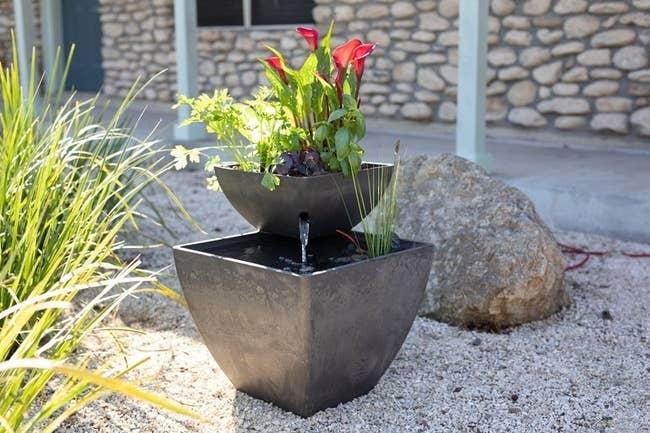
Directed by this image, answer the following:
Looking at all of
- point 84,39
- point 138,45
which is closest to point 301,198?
point 138,45

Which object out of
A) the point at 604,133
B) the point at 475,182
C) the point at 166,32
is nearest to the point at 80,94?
the point at 166,32

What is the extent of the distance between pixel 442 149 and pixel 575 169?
123cm

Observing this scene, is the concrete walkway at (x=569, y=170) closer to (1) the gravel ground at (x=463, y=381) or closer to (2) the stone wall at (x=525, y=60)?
(2) the stone wall at (x=525, y=60)

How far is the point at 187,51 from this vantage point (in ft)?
21.7

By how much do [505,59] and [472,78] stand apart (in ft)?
5.07

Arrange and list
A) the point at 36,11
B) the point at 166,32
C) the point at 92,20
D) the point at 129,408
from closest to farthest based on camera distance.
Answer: the point at 129,408, the point at 166,32, the point at 92,20, the point at 36,11

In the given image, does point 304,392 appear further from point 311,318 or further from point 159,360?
point 159,360

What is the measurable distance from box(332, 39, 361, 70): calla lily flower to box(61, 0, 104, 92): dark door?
8.27m

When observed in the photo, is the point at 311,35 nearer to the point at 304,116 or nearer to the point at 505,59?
the point at 304,116

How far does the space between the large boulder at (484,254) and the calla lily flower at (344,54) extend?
1.08 metres

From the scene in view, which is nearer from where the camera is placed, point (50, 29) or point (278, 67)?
point (278, 67)

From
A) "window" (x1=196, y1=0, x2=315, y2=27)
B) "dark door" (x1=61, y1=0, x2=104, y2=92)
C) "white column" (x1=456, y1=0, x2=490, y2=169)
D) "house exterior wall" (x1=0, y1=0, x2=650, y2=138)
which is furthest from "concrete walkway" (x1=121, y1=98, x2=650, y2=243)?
"dark door" (x1=61, y1=0, x2=104, y2=92)

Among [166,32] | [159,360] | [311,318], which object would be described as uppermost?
[166,32]

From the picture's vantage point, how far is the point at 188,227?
446 cm
